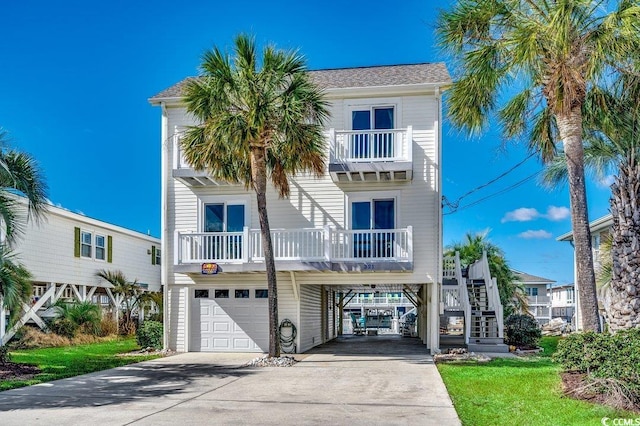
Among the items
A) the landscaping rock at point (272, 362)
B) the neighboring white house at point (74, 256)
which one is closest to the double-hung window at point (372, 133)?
the landscaping rock at point (272, 362)

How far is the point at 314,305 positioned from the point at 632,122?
42.0 feet

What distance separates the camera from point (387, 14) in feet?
69.6

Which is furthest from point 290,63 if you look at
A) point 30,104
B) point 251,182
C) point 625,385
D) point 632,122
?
point 30,104

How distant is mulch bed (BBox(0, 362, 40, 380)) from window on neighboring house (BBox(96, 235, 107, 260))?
13.2 metres

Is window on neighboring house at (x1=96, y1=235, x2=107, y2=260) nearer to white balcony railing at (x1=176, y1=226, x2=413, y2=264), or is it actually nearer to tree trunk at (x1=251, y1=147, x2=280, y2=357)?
white balcony railing at (x1=176, y1=226, x2=413, y2=264)

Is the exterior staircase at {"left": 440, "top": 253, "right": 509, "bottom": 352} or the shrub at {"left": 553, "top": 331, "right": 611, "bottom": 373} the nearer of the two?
the shrub at {"left": 553, "top": 331, "right": 611, "bottom": 373}

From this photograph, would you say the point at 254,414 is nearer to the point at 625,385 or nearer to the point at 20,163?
the point at 625,385

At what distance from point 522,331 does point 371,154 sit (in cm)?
807

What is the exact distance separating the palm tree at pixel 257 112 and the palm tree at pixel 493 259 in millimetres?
13712

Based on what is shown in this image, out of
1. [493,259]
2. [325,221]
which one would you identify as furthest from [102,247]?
[493,259]

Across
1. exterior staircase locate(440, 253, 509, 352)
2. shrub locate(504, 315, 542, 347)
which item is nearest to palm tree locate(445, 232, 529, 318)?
exterior staircase locate(440, 253, 509, 352)

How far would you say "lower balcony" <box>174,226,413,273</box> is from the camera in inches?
661

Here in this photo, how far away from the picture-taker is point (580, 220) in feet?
36.0

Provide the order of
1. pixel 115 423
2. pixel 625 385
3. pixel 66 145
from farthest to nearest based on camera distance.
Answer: pixel 66 145, pixel 625 385, pixel 115 423
